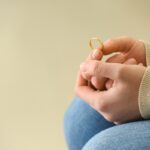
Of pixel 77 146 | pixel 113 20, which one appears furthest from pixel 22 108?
pixel 77 146

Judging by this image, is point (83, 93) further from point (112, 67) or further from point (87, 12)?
point (87, 12)

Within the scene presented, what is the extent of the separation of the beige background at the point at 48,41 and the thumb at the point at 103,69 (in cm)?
69

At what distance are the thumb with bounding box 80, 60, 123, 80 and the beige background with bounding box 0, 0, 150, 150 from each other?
27.1 inches

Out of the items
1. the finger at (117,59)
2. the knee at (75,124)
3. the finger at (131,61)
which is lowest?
the knee at (75,124)

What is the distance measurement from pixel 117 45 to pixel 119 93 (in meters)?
0.15

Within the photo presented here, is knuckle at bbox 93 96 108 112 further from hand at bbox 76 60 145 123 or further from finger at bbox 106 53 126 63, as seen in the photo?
finger at bbox 106 53 126 63

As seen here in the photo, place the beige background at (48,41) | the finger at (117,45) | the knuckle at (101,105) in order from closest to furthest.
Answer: the knuckle at (101,105) < the finger at (117,45) < the beige background at (48,41)

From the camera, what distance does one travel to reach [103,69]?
1.69ft

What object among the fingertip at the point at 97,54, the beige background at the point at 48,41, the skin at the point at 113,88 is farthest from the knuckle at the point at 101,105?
the beige background at the point at 48,41

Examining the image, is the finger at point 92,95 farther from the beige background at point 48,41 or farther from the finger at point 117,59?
the beige background at point 48,41

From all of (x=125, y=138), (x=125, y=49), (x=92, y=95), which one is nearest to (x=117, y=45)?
(x=125, y=49)

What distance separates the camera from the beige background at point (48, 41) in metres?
1.23

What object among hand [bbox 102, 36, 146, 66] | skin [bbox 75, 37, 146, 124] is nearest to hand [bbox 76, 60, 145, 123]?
skin [bbox 75, 37, 146, 124]

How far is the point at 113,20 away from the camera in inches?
49.0
